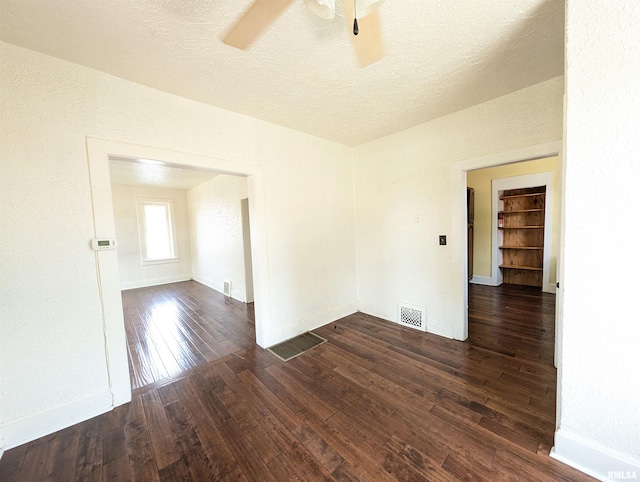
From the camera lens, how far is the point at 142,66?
1.67 metres

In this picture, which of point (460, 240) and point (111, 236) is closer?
point (111, 236)

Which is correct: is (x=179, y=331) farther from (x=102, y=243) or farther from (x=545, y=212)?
(x=545, y=212)

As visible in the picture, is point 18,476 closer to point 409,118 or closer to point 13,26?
point 13,26

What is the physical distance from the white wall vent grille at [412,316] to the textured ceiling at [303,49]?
2294 millimetres

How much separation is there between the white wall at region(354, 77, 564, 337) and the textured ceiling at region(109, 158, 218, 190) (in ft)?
8.66

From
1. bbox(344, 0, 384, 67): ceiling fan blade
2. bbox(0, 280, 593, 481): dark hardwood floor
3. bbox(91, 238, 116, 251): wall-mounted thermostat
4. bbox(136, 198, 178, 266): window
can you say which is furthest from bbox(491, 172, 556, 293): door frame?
bbox(136, 198, 178, 266): window

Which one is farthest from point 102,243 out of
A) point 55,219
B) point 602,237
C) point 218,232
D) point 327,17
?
point 218,232

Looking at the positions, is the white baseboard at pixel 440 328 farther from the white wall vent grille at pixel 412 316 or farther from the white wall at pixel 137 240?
the white wall at pixel 137 240

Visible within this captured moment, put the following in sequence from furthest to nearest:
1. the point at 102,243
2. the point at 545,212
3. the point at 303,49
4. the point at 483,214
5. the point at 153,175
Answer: the point at 483,214 < the point at 153,175 < the point at 545,212 < the point at 102,243 < the point at 303,49

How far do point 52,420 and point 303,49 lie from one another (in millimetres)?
2981

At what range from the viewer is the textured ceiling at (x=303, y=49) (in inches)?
50.1

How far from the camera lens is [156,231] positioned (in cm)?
623

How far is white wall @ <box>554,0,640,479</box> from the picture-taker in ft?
3.50

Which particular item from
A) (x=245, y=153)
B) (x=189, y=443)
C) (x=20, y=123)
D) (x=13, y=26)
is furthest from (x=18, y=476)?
(x=245, y=153)
